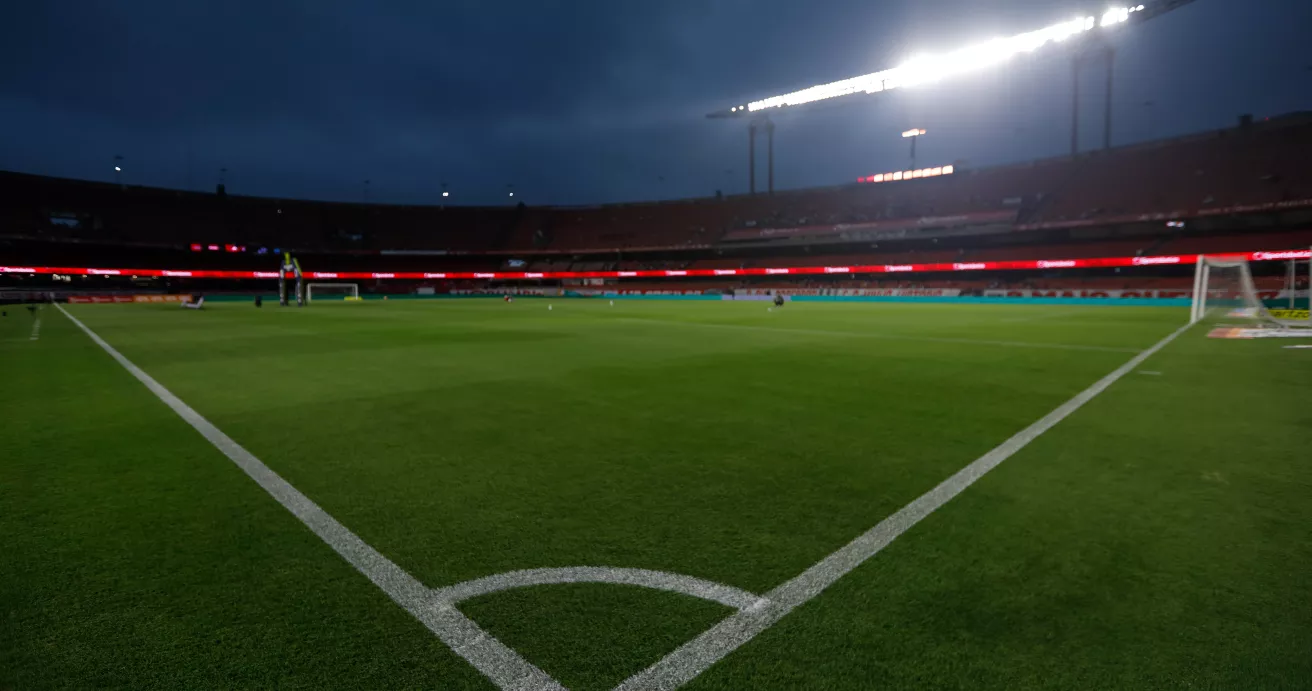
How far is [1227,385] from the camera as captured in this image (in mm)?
6914

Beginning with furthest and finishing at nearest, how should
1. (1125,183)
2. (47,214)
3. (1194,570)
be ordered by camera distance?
(47,214)
(1125,183)
(1194,570)

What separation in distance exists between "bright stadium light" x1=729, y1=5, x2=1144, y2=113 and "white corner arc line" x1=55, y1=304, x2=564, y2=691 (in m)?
41.3

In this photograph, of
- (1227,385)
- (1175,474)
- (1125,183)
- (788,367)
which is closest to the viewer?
(1175,474)

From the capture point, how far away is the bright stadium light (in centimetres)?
3306

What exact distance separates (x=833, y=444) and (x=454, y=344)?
9681 mm

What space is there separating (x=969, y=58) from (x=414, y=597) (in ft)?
142

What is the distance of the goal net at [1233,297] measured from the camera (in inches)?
696

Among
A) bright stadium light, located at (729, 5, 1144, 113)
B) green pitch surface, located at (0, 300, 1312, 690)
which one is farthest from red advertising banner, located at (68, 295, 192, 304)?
bright stadium light, located at (729, 5, 1144, 113)

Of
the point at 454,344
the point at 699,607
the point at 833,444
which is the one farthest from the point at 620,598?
the point at 454,344

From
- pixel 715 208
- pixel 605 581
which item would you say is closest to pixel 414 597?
pixel 605 581

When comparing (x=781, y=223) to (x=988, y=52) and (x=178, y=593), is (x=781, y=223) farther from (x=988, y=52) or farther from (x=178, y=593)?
(x=178, y=593)

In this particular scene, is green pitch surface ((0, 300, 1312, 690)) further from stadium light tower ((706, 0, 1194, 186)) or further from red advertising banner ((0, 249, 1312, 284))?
stadium light tower ((706, 0, 1194, 186))

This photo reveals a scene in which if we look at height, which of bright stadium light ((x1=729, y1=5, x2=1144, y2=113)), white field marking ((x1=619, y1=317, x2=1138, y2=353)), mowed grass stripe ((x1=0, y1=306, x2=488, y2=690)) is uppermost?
bright stadium light ((x1=729, y1=5, x2=1144, y2=113))

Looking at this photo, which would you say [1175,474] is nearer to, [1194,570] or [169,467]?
[1194,570]
